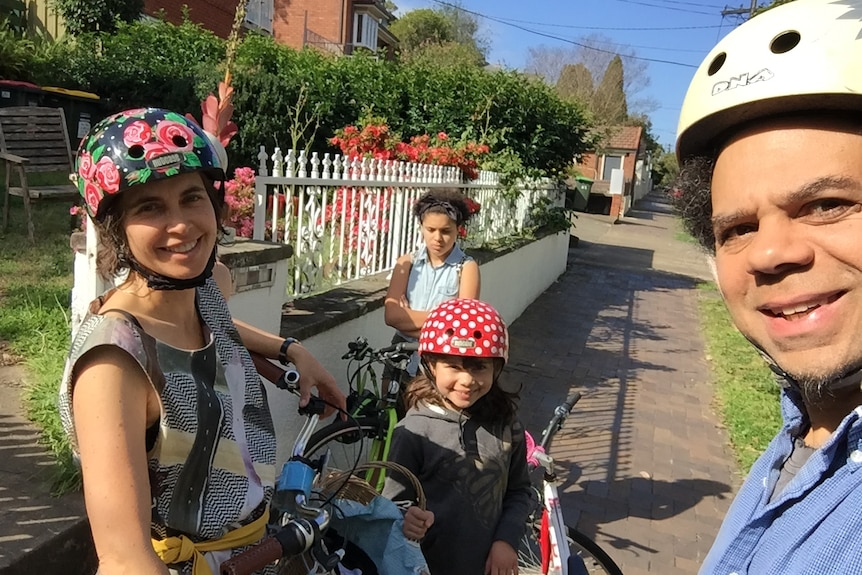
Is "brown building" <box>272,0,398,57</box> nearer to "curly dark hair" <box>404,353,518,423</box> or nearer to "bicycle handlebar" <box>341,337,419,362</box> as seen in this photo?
"bicycle handlebar" <box>341,337,419,362</box>

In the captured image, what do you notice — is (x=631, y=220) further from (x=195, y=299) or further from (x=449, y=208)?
(x=195, y=299)

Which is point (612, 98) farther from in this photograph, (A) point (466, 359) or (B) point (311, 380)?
(B) point (311, 380)

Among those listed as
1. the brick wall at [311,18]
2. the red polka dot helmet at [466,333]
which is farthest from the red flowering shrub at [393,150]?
the brick wall at [311,18]

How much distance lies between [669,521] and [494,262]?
401cm

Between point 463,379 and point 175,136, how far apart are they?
1450mm

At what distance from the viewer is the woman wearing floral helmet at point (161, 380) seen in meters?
1.28

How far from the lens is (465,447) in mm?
2584

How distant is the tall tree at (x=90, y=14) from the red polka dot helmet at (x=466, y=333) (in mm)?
16309

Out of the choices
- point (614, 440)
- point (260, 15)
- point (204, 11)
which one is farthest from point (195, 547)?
point (260, 15)

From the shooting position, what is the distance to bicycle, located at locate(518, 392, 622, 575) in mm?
2859

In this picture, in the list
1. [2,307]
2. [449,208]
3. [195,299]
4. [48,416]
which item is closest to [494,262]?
[449,208]

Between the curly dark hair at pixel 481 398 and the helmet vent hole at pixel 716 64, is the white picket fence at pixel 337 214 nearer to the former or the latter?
the curly dark hair at pixel 481 398

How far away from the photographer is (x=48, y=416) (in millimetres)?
2867

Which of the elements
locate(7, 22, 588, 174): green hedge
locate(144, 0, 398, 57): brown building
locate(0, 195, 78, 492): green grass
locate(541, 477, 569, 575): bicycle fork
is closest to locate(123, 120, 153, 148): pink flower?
locate(0, 195, 78, 492): green grass
